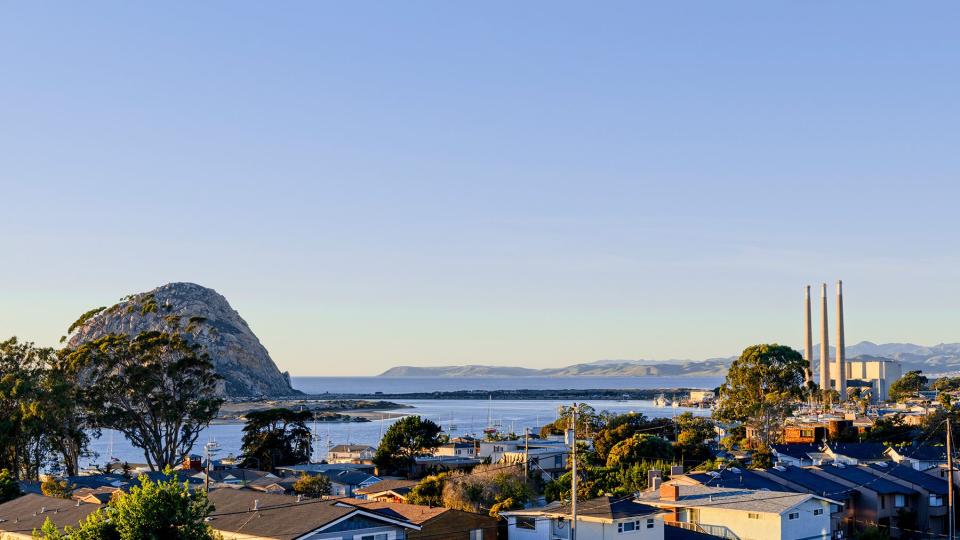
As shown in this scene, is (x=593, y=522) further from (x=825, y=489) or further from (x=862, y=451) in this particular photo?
(x=862, y=451)

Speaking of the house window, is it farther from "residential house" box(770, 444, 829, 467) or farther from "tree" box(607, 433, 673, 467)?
"residential house" box(770, 444, 829, 467)

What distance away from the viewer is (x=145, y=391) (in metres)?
87.8

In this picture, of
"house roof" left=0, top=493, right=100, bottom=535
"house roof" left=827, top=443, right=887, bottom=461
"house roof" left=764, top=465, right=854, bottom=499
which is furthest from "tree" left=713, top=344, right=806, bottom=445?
"house roof" left=0, top=493, right=100, bottom=535

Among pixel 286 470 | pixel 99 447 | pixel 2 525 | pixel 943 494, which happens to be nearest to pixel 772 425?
pixel 943 494

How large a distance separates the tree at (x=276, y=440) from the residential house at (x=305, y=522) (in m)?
53.1

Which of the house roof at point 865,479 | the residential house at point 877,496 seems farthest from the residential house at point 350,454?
the residential house at point 877,496

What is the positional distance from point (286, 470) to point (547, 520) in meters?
37.5

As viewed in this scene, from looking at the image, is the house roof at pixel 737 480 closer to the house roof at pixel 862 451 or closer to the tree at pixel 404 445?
the house roof at pixel 862 451

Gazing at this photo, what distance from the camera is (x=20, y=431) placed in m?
79.5

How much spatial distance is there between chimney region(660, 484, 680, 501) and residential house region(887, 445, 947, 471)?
26.6m

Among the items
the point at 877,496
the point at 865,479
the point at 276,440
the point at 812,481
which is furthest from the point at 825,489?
the point at 276,440

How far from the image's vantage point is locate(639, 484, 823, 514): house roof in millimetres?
48719

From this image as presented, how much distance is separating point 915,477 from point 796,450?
2108 centimetres

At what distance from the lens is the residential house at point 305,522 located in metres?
36.3
